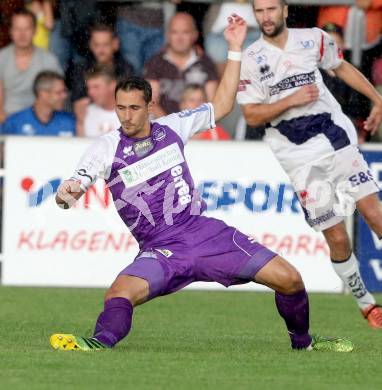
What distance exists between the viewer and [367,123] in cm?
1019

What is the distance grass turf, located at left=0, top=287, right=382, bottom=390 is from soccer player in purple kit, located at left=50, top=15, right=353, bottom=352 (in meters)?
0.28

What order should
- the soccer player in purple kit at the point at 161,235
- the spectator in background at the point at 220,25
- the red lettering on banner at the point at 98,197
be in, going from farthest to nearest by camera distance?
1. the spectator in background at the point at 220,25
2. the red lettering on banner at the point at 98,197
3. the soccer player in purple kit at the point at 161,235

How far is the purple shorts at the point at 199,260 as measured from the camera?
8133 millimetres

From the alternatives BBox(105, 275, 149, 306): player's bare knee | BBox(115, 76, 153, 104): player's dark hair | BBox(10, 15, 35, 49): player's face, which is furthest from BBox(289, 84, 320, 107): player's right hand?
BBox(10, 15, 35, 49): player's face

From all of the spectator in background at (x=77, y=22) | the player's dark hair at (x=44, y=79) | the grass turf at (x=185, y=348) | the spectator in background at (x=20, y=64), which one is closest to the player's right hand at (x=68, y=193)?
the grass turf at (x=185, y=348)

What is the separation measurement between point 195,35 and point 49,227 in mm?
2687

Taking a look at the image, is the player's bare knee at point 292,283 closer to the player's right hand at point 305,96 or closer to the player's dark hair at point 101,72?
the player's right hand at point 305,96

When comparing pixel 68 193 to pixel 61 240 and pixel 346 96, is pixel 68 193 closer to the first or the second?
pixel 61 240

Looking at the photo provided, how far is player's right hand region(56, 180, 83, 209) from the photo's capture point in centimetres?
768

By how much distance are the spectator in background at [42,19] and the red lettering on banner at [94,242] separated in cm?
236

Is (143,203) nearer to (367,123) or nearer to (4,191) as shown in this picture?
A: (367,123)

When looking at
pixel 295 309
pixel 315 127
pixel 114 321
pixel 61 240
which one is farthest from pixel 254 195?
pixel 114 321

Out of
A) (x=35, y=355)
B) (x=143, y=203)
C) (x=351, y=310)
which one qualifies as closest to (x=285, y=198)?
(x=351, y=310)

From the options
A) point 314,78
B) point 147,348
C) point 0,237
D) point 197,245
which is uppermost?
point 314,78
